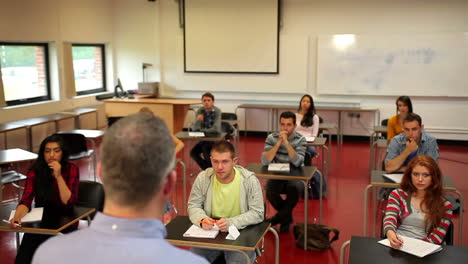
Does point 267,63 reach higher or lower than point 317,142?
higher

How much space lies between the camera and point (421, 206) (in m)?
3.21

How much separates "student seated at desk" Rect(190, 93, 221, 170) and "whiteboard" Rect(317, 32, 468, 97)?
3239 mm

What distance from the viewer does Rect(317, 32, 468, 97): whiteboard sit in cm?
891

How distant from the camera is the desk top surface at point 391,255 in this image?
2666 mm

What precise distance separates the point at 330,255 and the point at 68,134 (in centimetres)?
356

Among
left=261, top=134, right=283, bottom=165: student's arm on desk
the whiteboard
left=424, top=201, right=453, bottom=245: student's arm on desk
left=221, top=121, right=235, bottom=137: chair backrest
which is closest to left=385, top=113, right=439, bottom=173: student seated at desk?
left=261, top=134, right=283, bottom=165: student's arm on desk

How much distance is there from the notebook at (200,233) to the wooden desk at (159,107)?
6163mm

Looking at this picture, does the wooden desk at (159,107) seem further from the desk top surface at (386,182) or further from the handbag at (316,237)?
the desk top surface at (386,182)

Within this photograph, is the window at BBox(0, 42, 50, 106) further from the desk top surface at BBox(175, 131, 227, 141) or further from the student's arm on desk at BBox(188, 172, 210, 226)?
the student's arm on desk at BBox(188, 172, 210, 226)

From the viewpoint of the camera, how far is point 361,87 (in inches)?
373

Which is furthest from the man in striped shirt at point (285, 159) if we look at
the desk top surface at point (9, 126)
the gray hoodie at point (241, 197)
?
the desk top surface at point (9, 126)

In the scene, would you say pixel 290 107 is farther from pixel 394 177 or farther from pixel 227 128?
pixel 394 177

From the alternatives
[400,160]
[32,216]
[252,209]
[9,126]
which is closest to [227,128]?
[9,126]

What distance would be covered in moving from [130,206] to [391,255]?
6.77 feet
